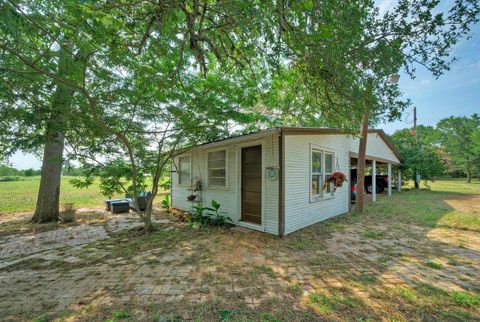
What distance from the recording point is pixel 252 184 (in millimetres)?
6328

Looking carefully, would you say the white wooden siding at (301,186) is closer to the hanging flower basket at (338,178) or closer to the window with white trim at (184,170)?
the hanging flower basket at (338,178)

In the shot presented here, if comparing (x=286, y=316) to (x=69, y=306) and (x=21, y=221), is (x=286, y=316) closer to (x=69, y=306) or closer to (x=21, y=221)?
(x=69, y=306)

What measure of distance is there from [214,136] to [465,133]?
35.3m

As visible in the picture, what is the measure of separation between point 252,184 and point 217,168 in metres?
1.48

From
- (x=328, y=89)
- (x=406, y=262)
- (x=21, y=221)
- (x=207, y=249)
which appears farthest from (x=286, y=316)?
(x=21, y=221)

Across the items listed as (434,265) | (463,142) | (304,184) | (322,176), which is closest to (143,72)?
(304,184)

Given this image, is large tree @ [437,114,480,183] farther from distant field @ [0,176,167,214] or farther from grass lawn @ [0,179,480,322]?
distant field @ [0,176,167,214]

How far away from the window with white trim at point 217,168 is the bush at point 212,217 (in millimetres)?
680

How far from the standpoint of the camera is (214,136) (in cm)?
591

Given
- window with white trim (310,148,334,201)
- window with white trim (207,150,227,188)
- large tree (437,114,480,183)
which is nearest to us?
window with white trim (310,148,334,201)

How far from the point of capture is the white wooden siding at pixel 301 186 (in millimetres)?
5660

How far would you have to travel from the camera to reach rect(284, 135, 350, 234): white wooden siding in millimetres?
5660

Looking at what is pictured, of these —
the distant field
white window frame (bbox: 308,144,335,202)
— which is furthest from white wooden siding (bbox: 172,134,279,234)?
the distant field

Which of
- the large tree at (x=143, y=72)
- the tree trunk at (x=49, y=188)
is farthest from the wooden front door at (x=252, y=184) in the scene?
the tree trunk at (x=49, y=188)
